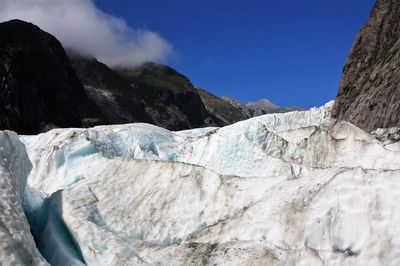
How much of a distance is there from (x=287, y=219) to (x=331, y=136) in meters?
8.97

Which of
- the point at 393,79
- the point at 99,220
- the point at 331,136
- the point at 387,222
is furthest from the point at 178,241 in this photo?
the point at 393,79

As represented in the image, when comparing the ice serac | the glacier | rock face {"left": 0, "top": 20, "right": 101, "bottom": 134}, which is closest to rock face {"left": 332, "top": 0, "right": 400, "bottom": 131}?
the glacier

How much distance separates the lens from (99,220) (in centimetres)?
1507

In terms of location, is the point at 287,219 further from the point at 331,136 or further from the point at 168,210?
the point at 331,136

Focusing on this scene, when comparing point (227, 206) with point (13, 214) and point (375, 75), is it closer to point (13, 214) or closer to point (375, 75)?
point (13, 214)

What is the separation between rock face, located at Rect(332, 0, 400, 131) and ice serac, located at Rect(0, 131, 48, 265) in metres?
23.8

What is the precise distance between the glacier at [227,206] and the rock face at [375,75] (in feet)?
48.8

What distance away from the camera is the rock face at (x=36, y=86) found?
111m

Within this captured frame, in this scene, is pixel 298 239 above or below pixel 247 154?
below

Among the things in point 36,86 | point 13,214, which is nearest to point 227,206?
point 13,214

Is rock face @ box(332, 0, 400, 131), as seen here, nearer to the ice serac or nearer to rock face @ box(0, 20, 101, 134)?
the ice serac

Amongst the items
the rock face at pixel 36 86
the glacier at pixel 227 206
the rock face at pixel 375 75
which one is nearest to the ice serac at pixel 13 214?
the glacier at pixel 227 206

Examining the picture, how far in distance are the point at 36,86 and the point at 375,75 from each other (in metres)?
92.5

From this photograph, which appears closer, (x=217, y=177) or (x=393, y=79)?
(x=217, y=177)
